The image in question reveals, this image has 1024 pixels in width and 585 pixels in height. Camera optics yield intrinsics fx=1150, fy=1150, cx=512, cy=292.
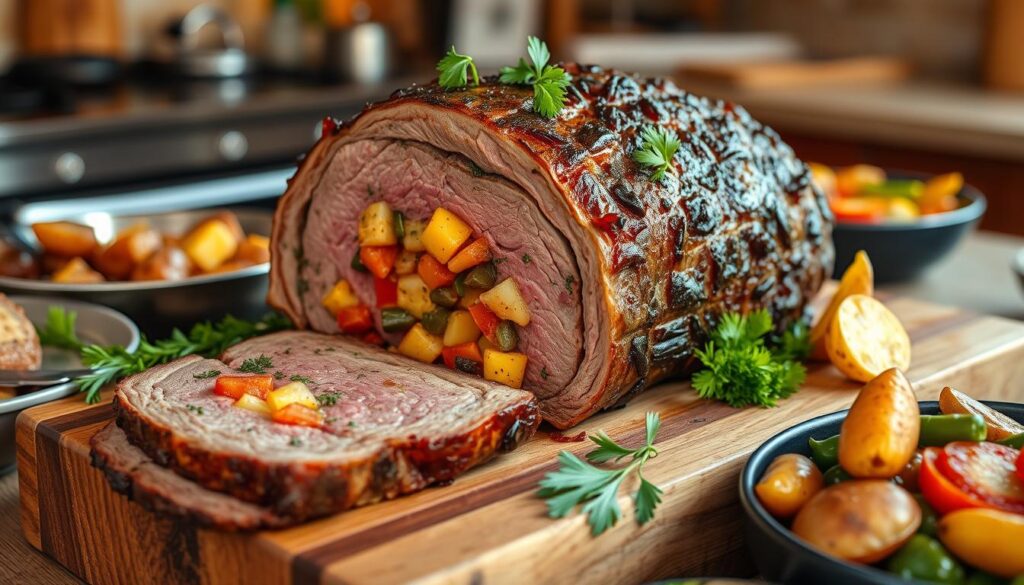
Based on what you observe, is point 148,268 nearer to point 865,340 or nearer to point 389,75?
point 865,340

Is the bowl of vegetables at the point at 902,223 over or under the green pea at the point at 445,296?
under

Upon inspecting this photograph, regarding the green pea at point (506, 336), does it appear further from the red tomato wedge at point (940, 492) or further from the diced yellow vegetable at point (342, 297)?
the red tomato wedge at point (940, 492)

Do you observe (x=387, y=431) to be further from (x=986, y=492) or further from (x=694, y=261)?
(x=986, y=492)

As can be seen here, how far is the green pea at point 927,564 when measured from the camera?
1.42 meters

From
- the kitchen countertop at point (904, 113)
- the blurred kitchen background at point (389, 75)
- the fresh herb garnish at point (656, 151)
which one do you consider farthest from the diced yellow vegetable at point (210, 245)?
the kitchen countertop at point (904, 113)

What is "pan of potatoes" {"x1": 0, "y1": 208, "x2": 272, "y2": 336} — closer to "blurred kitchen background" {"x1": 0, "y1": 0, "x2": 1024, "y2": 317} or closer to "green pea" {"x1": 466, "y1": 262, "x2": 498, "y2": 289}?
"green pea" {"x1": 466, "y1": 262, "x2": 498, "y2": 289}

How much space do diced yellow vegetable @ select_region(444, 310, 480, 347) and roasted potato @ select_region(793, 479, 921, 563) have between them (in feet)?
2.46

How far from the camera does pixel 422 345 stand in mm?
2104

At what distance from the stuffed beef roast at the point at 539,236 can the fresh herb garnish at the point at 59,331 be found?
420 millimetres

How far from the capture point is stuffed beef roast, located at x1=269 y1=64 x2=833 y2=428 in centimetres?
192

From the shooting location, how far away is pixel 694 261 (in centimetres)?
208

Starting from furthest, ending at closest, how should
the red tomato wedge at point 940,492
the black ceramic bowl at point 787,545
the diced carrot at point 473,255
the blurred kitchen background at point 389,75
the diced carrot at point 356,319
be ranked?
the blurred kitchen background at point 389,75
the diced carrot at point 356,319
the diced carrot at point 473,255
the red tomato wedge at point 940,492
the black ceramic bowl at point 787,545

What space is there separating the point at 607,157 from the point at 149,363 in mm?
946

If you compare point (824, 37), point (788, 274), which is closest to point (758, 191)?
point (788, 274)
